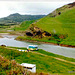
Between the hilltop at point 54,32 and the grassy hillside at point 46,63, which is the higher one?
the hilltop at point 54,32

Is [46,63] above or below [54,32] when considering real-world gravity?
below

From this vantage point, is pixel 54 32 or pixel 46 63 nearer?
pixel 46 63

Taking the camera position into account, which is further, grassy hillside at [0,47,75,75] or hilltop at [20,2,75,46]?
hilltop at [20,2,75,46]

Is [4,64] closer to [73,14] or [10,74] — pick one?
[10,74]

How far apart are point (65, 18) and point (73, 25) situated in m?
16.3

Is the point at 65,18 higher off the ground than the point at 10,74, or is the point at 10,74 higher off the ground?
the point at 65,18

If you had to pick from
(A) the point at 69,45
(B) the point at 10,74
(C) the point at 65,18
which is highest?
(C) the point at 65,18

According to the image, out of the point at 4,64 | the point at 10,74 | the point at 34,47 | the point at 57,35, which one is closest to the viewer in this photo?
the point at 10,74

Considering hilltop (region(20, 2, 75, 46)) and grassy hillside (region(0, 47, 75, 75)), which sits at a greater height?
hilltop (region(20, 2, 75, 46))

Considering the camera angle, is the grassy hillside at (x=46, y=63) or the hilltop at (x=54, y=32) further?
the hilltop at (x=54, y=32)

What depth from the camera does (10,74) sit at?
32.4 feet

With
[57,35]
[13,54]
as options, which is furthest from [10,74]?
[57,35]

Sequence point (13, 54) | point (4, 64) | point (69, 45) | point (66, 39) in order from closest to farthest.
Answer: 1. point (4, 64)
2. point (13, 54)
3. point (69, 45)
4. point (66, 39)

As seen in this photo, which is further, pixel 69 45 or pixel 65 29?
pixel 65 29
